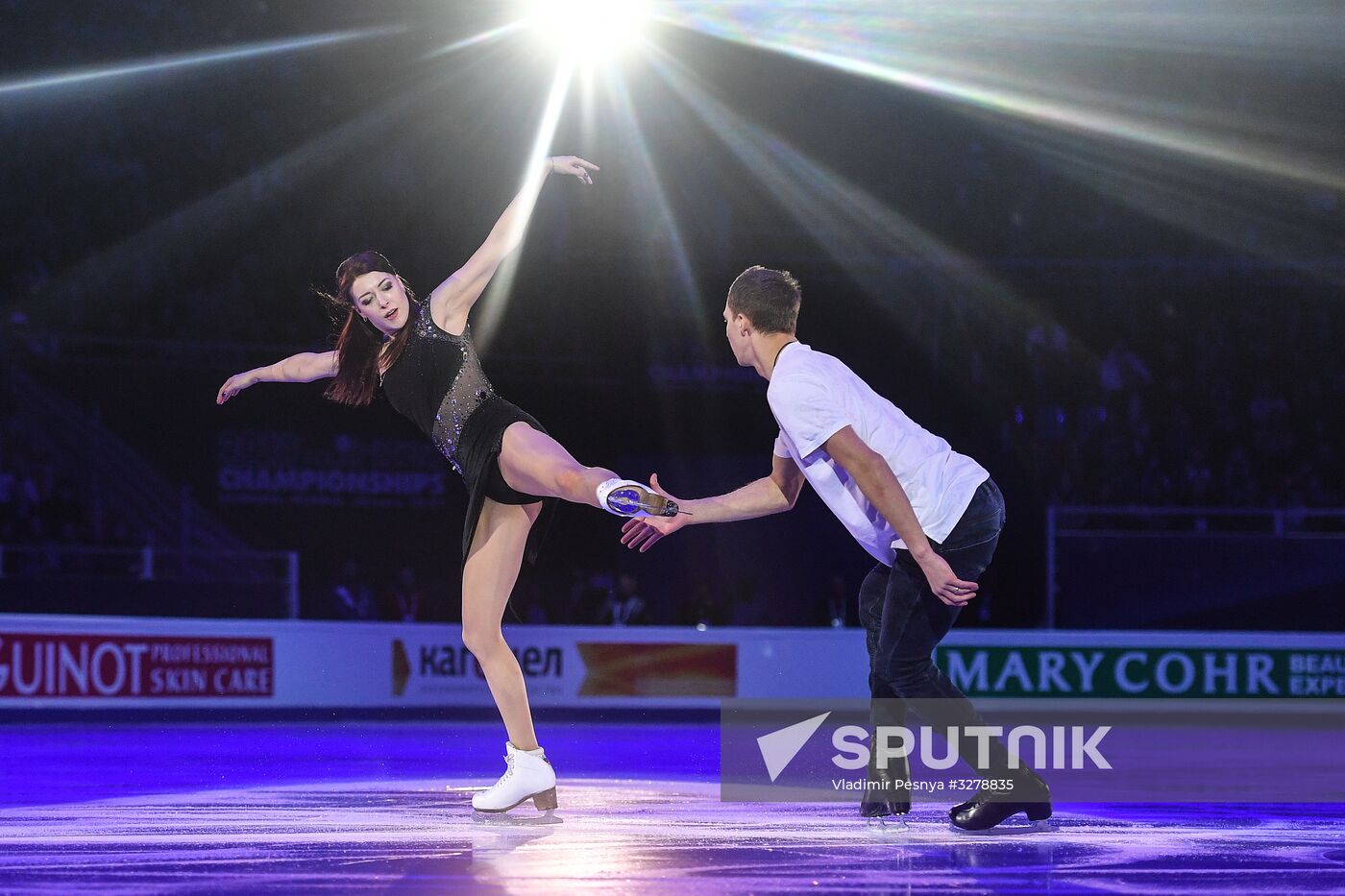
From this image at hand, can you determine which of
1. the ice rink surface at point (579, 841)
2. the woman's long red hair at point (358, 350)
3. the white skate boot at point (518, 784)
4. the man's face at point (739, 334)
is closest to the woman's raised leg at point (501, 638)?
the white skate boot at point (518, 784)

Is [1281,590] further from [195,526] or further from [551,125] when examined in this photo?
[195,526]

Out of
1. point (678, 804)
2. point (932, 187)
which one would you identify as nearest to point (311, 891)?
point (678, 804)

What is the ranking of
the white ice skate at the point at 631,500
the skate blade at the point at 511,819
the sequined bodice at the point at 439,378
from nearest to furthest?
the white ice skate at the point at 631,500
the skate blade at the point at 511,819
the sequined bodice at the point at 439,378

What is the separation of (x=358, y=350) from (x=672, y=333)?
13219mm

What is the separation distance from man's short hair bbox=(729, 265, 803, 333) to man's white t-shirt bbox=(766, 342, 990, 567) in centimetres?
13

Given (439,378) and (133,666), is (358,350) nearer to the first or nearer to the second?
(439,378)

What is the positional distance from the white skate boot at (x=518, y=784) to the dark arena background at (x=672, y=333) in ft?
20.5

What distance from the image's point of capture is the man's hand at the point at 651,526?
4363 mm

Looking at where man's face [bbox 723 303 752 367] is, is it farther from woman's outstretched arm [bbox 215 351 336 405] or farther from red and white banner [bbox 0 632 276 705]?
red and white banner [bbox 0 632 276 705]

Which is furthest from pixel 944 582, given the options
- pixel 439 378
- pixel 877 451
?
pixel 439 378

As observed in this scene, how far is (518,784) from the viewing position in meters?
4.69

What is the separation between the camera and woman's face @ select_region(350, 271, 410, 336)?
478cm

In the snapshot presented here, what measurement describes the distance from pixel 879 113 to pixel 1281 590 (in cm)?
898

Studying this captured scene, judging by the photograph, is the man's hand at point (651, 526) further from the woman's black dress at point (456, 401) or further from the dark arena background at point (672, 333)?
the dark arena background at point (672, 333)
